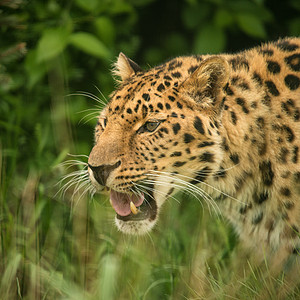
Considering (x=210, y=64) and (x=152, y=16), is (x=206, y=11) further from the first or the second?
(x=210, y=64)

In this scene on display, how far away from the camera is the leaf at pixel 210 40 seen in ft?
24.3

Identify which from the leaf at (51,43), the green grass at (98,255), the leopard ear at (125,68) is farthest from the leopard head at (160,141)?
the leaf at (51,43)

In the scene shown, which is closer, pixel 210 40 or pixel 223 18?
pixel 223 18

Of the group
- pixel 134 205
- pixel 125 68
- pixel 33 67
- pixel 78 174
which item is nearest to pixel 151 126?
pixel 134 205

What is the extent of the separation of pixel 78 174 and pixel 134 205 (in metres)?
0.59

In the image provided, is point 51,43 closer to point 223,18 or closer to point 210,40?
point 210,40

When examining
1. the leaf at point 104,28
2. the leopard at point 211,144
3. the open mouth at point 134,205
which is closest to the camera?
the leopard at point 211,144

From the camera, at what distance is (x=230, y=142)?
4621 mm

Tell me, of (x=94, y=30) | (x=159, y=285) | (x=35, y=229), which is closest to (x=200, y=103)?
(x=159, y=285)

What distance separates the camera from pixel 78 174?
4.82m

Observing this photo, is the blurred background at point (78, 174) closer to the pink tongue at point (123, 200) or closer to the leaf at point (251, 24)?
the leaf at point (251, 24)

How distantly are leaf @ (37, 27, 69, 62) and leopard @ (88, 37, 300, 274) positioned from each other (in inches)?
68.5

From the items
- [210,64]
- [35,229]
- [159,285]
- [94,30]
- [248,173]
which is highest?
[94,30]

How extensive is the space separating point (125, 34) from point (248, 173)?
4.09m
